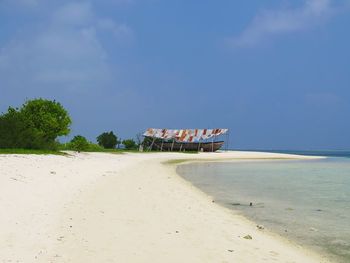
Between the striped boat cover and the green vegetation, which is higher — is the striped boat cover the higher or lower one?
the higher one

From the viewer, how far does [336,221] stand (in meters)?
10.7

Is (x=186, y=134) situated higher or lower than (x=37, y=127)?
higher

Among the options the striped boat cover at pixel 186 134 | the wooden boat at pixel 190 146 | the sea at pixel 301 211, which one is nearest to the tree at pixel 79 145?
the sea at pixel 301 211

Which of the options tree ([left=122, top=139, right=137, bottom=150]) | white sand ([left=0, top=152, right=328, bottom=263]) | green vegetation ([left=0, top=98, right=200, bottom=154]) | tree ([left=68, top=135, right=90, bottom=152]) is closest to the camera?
white sand ([left=0, top=152, right=328, bottom=263])

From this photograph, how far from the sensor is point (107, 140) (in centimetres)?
6469

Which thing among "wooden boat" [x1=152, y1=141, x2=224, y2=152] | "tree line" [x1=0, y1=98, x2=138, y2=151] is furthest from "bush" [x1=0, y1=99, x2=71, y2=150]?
"wooden boat" [x1=152, y1=141, x2=224, y2=152]

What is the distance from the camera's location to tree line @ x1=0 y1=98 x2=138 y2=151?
27734 millimetres

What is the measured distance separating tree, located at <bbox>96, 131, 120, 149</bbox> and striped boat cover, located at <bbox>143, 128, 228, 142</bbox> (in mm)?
13194

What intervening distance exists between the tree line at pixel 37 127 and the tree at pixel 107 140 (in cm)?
1627

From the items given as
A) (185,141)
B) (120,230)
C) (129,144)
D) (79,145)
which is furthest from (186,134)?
(120,230)

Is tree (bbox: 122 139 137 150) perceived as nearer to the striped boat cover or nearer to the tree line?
the striped boat cover

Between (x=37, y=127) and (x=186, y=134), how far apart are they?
4301 centimetres

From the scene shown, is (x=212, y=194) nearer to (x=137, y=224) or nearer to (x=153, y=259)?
(x=137, y=224)

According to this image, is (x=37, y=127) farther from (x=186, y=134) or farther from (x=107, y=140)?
(x=186, y=134)
